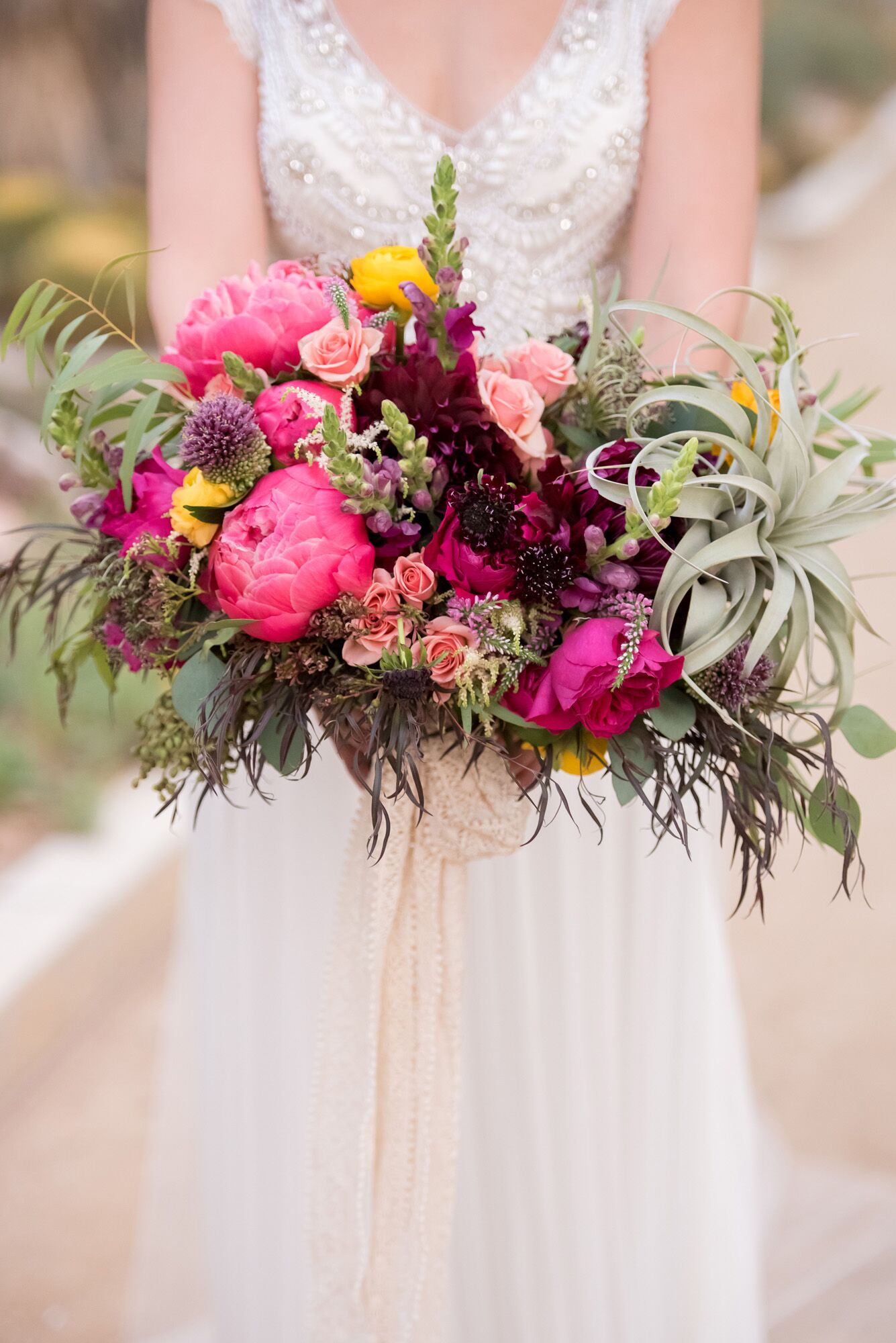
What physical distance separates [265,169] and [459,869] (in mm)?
842

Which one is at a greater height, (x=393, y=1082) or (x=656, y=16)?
(x=656, y=16)

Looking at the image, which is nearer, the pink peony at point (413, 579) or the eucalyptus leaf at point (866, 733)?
the pink peony at point (413, 579)

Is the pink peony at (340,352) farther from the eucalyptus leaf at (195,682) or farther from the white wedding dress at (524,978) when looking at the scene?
the white wedding dress at (524,978)

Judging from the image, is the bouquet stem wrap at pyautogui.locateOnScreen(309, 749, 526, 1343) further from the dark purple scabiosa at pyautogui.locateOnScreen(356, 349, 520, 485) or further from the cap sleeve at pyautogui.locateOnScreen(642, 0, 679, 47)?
the cap sleeve at pyautogui.locateOnScreen(642, 0, 679, 47)

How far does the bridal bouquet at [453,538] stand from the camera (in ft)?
2.55

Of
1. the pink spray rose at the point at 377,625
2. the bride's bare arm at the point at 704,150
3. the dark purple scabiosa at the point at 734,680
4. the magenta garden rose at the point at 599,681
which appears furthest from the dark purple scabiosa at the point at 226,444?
the bride's bare arm at the point at 704,150

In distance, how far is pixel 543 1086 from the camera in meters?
1.36

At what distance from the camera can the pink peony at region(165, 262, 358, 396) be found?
2.78ft

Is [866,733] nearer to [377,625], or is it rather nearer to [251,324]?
[377,625]

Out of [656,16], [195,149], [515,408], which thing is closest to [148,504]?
[515,408]

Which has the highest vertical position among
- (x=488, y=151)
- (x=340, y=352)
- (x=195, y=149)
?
(x=488, y=151)

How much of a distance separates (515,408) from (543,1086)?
2.93 feet

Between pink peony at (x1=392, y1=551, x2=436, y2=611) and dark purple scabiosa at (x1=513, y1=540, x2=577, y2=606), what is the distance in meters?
0.06

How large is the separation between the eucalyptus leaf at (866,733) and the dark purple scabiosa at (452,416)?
369 millimetres
